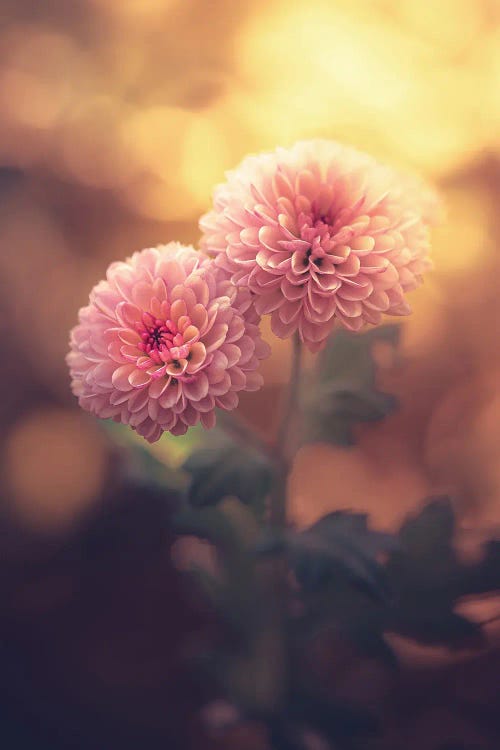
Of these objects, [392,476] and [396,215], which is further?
[392,476]

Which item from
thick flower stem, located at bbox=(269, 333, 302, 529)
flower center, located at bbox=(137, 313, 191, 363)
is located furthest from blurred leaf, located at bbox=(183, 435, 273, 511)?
flower center, located at bbox=(137, 313, 191, 363)

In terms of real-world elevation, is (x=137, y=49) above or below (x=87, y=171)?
above

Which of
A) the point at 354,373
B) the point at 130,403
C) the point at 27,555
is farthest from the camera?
the point at 27,555

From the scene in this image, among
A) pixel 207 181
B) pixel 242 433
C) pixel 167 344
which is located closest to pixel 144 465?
pixel 242 433

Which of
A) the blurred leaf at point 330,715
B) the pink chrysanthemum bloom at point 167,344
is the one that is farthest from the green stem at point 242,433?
the blurred leaf at point 330,715

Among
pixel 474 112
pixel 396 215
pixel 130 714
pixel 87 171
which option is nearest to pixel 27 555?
pixel 130 714

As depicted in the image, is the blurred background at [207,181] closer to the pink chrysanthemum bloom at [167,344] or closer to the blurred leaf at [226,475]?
the blurred leaf at [226,475]

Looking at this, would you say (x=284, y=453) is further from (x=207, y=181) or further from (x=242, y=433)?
(x=207, y=181)

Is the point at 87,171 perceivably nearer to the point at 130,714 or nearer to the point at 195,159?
the point at 195,159

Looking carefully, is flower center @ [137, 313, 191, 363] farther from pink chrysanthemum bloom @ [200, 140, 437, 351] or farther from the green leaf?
the green leaf
